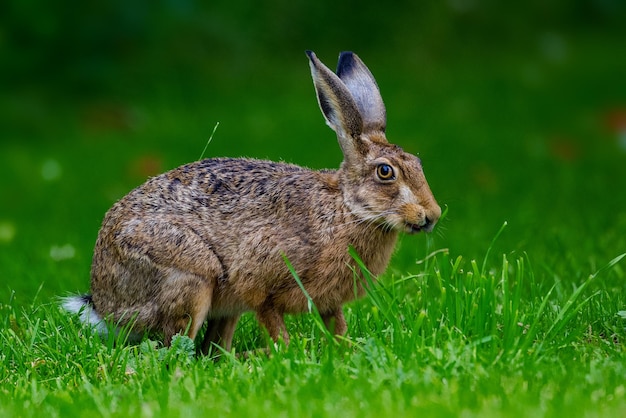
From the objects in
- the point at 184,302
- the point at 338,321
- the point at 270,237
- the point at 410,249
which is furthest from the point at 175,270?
the point at 410,249

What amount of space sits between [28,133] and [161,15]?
2503 millimetres

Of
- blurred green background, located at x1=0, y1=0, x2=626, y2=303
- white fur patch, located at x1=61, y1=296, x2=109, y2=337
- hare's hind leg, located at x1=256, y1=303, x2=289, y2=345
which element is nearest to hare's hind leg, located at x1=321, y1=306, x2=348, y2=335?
hare's hind leg, located at x1=256, y1=303, x2=289, y2=345

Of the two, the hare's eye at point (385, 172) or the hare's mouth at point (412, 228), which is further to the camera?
the hare's eye at point (385, 172)

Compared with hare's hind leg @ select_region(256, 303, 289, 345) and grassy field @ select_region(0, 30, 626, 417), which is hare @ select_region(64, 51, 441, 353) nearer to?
hare's hind leg @ select_region(256, 303, 289, 345)

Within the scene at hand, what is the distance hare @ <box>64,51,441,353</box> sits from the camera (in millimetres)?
5234

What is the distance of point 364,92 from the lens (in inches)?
220

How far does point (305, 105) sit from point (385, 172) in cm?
808

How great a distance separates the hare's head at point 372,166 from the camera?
510 centimetres

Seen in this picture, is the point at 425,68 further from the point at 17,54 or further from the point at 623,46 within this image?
the point at 17,54

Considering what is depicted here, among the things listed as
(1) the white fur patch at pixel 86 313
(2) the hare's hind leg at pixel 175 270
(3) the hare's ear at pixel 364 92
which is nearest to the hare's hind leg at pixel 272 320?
(2) the hare's hind leg at pixel 175 270

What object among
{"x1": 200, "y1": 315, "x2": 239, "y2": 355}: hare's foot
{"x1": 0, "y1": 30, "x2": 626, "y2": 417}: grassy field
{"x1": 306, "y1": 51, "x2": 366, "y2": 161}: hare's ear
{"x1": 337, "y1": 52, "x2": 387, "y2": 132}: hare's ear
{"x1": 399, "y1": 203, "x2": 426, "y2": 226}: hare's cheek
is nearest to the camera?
{"x1": 0, "y1": 30, "x2": 626, "y2": 417}: grassy field

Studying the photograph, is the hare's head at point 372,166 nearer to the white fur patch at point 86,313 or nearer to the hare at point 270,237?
the hare at point 270,237

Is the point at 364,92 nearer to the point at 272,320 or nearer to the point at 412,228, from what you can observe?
the point at 412,228

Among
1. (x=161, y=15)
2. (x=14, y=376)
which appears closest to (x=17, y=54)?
(x=161, y=15)
